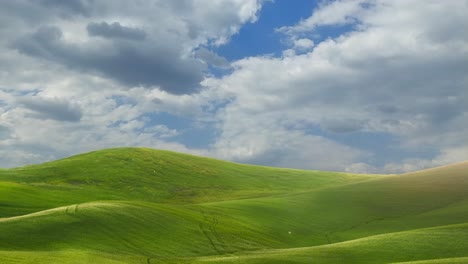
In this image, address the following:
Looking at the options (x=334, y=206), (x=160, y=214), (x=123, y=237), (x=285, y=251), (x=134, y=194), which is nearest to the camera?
(x=285, y=251)

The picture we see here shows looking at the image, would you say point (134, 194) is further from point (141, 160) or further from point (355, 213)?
point (355, 213)

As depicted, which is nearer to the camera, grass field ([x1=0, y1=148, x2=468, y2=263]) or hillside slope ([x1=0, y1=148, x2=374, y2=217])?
grass field ([x1=0, y1=148, x2=468, y2=263])

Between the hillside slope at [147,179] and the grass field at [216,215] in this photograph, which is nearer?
the grass field at [216,215]

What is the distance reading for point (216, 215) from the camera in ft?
231

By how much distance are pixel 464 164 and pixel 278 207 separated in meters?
61.6

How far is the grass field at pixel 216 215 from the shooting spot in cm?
4503

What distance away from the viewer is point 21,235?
46688mm

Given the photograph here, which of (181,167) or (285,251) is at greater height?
(181,167)

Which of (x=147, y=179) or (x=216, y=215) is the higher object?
(x=147, y=179)

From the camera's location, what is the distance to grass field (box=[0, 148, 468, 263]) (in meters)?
45.0

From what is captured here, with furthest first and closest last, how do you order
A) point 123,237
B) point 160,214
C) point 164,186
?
point 164,186, point 160,214, point 123,237

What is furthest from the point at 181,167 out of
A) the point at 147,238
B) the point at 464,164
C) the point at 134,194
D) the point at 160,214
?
the point at 147,238

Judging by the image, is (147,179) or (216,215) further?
(147,179)

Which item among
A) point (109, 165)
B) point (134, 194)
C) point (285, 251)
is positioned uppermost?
point (109, 165)
